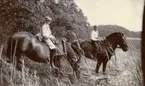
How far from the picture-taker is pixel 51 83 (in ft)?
10.5

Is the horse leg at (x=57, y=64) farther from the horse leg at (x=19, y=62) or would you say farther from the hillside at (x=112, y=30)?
the hillside at (x=112, y=30)

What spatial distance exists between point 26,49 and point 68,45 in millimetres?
298

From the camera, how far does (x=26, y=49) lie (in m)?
3.24

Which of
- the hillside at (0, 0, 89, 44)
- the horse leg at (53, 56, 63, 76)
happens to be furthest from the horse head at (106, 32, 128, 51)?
the horse leg at (53, 56, 63, 76)

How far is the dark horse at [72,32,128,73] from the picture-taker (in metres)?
3.25

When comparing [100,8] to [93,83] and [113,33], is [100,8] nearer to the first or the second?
[113,33]

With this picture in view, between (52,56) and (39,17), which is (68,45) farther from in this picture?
(39,17)

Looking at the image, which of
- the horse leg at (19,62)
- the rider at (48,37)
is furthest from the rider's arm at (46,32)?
the horse leg at (19,62)

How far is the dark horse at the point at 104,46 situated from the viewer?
10.7 feet

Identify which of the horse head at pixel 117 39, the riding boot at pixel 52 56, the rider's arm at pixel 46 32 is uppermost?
the rider's arm at pixel 46 32

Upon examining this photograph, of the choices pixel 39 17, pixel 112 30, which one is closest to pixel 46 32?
pixel 39 17

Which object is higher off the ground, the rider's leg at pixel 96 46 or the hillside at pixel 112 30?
the hillside at pixel 112 30

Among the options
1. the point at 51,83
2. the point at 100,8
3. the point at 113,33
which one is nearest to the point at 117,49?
the point at 113,33

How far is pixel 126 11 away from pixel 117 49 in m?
0.29
